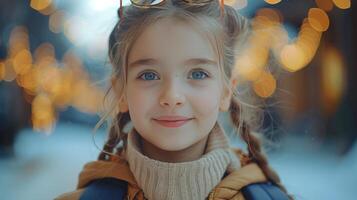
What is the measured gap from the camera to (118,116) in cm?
90

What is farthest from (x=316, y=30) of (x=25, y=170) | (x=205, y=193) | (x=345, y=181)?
(x=25, y=170)

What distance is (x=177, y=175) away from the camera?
812 mm

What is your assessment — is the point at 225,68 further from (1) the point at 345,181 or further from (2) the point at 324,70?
(1) the point at 345,181

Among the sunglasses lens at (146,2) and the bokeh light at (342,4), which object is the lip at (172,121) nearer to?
the sunglasses lens at (146,2)

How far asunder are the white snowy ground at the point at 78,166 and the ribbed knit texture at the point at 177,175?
0.15 metres

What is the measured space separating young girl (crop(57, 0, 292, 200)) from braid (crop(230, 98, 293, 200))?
0.07 ft

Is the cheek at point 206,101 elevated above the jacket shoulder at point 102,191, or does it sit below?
above

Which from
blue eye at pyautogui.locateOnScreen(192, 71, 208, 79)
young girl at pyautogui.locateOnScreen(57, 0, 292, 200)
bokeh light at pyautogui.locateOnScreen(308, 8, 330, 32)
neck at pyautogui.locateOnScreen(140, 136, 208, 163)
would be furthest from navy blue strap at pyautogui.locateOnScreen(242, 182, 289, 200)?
bokeh light at pyautogui.locateOnScreen(308, 8, 330, 32)

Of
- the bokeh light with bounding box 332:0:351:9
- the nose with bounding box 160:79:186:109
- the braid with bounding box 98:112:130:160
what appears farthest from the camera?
the bokeh light with bounding box 332:0:351:9

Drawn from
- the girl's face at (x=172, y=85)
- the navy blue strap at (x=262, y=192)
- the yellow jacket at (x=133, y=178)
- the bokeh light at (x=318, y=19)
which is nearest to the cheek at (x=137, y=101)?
the girl's face at (x=172, y=85)

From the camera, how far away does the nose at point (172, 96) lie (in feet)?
2.60

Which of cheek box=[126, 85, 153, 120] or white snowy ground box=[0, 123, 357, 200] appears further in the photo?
white snowy ground box=[0, 123, 357, 200]

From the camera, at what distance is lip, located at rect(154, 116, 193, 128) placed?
2.68 feet

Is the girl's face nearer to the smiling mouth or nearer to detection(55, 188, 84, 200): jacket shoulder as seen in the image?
the smiling mouth
